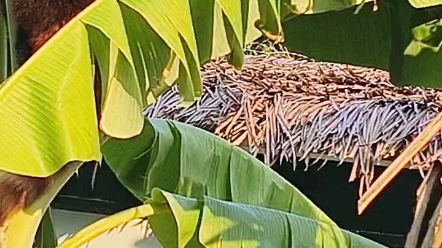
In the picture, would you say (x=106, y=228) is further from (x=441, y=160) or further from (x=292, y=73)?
(x=292, y=73)

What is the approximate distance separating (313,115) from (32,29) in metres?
1.64

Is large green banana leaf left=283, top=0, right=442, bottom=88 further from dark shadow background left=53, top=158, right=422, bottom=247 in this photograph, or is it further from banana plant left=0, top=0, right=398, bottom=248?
dark shadow background left=53, top=158, right=422, bottom=247

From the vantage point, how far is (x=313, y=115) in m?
3.34

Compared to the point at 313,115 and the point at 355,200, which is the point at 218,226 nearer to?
the point at 313,115

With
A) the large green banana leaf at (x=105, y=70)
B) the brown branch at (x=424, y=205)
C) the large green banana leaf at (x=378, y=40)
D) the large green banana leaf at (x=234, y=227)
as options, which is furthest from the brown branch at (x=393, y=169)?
the large green banana leaf at (x=378, y=40)

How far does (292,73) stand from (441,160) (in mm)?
2199

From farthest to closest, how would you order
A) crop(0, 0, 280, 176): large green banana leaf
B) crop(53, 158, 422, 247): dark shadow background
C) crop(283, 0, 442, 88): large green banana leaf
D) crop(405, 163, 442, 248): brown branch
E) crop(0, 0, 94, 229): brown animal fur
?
crop(53, 158, 422, 247): dark shadow background
crop(283, 0, 442, 88): large green banana leaf
crop(0, 0, 94, 229): brown animal fur
crop(405, 163, 442, 248): brown branch
crop(0, 0, 280, 176): large green banana leaf

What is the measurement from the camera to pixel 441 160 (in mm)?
1646

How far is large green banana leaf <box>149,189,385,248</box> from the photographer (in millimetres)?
1938

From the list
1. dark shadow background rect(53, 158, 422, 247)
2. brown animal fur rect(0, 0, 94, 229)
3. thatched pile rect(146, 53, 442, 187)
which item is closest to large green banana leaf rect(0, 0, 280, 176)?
brown animal fur rect(0, 0, 94, 229)

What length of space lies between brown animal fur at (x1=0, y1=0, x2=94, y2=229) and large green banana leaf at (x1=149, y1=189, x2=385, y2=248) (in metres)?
0.28

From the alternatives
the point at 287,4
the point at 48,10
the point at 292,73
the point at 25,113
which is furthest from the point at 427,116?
the point at 25,113

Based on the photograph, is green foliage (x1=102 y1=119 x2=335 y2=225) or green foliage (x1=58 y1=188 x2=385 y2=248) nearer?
green foliage (x1=58 y1=188 x2=385 y2=248)

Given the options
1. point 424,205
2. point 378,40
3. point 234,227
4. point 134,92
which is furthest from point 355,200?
point 134,92
